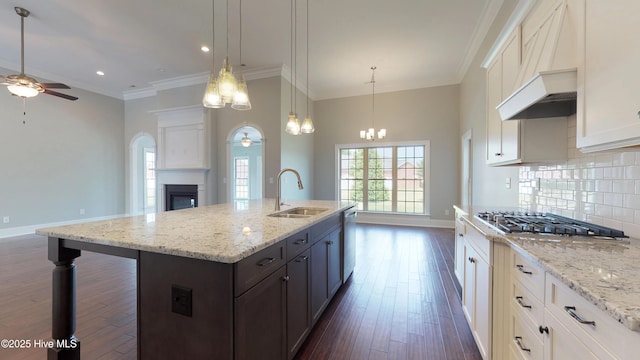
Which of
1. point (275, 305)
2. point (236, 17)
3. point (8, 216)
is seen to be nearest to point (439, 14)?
point (236, 17)

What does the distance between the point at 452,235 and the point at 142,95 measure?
8.26m

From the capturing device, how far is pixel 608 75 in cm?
111

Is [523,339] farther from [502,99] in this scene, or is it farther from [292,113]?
[292,113]

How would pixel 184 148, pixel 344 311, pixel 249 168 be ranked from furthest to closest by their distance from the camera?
pixel 249 168 < pixel 184 148 < pixel 344 311

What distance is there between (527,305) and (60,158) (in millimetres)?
8109

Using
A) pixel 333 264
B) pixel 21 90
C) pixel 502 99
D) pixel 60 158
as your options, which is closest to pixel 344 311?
pixel 333 264

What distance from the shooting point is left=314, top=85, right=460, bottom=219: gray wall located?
5789 mm

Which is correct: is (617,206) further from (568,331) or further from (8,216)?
(8,216)

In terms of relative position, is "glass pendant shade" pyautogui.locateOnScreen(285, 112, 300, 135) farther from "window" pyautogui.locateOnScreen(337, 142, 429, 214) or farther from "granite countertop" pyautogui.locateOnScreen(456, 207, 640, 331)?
"window" pyautogui.locateOnScreen(337, 142, 429, 214)

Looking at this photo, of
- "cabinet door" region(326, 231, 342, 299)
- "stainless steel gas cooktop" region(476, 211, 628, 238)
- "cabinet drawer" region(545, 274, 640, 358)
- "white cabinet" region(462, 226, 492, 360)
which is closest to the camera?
"cabinet drawer" region(545, 274, 640, 358)

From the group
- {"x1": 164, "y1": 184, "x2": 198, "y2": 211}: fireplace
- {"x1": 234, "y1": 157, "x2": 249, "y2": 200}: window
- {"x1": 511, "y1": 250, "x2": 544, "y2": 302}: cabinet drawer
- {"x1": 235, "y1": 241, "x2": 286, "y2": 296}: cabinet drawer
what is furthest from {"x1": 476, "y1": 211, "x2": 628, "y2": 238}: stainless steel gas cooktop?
{"x1": 234, "y1": 157, "x2": 249, "y2": 200}: window

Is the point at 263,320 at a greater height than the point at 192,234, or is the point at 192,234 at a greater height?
the point at 192,234

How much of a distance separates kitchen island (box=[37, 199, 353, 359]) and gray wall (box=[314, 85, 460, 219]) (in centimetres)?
496

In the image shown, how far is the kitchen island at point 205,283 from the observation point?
1125mm
